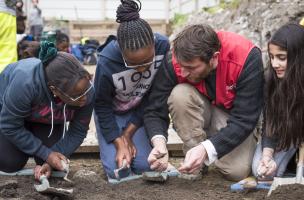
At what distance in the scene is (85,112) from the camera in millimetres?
3018

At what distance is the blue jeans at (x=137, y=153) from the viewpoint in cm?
312

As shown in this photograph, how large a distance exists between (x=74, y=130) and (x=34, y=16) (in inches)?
435

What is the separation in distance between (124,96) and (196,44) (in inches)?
33.7

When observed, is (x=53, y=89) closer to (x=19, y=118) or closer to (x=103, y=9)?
(x=19, y=118)

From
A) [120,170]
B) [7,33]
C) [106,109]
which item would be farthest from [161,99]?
[7,33]

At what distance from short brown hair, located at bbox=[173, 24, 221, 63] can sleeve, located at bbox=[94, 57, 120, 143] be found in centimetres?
69

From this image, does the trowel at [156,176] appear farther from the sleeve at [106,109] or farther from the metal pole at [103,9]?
the metal pole at [103,9]

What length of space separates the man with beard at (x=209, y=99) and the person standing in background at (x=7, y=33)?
198 centimetres

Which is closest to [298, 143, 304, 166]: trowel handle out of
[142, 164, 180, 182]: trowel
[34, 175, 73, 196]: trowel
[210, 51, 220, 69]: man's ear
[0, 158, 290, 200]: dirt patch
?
[0, 158, 290, 200]: dirt patch

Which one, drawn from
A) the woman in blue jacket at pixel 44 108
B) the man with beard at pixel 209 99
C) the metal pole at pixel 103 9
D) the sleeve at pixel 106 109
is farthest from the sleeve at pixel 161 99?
the metal pole at pixel 103 9

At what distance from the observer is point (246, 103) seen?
2.72 meters

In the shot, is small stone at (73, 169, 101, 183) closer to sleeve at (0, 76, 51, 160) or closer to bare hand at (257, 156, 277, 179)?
sleeve at (0, 76, 51, 160)

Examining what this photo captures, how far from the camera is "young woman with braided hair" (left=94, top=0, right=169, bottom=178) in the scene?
9.24 ft

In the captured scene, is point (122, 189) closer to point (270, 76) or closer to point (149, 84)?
point (149, 84)
